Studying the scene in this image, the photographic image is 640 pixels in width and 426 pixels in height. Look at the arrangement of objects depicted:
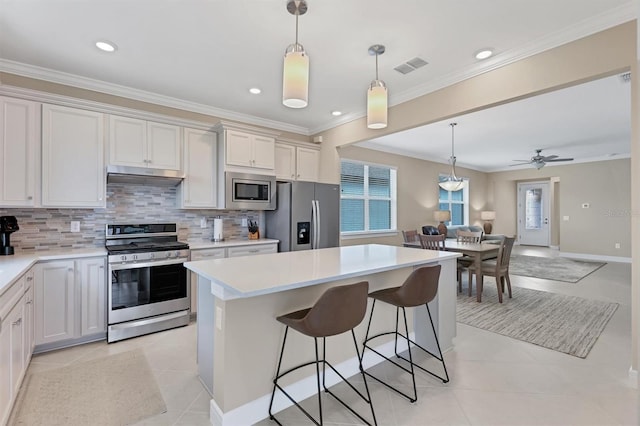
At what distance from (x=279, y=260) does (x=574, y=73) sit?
8.95 feet

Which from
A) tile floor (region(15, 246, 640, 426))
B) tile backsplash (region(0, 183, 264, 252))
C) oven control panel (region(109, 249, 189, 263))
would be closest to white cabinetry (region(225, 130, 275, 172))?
tile backsplash (region(0, 183, 264, 252))

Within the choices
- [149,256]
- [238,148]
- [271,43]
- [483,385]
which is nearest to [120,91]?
[238,148]

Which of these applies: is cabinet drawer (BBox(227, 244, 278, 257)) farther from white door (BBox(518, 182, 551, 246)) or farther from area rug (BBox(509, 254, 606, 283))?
white door (BBox(518, 182, 551, 246))

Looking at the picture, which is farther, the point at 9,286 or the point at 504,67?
the point at 504,67

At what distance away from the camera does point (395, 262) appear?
7.45 feet

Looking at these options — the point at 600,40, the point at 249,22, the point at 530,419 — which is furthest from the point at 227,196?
the point at 600,40

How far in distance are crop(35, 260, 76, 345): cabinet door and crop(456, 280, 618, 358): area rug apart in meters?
4.03

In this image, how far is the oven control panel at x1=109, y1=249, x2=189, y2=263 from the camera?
9.58ft

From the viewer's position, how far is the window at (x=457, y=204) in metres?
8.41

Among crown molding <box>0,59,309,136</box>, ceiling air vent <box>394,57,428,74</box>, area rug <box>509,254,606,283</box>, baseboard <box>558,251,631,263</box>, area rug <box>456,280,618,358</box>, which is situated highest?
ceiling air vent <box>394,57,428,74</box>

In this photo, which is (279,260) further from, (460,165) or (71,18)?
(460,165)

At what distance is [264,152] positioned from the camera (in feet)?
13.7

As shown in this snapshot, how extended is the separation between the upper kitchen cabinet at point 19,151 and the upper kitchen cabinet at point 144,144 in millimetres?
590

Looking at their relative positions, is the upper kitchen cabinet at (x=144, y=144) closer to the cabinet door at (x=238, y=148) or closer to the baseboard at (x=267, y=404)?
the cabinet door at (x=238, y=148)
